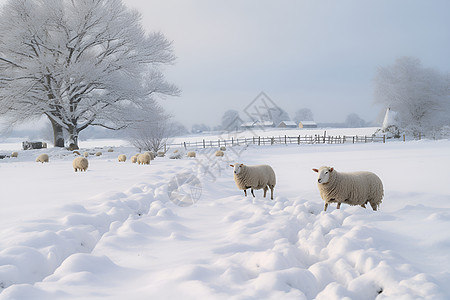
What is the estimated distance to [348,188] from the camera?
18.0ft

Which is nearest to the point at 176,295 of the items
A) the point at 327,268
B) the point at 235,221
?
the point at 327,268

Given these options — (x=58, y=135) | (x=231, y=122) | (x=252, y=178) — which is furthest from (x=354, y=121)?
(x=252, y=178)

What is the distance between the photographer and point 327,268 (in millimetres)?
3072

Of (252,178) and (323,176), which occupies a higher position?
(323,176)

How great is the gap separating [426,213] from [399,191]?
2.11m

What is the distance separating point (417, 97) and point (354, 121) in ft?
238

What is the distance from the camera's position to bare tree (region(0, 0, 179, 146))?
19.8 meters

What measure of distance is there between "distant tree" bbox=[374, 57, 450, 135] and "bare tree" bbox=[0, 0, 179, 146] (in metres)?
31.0

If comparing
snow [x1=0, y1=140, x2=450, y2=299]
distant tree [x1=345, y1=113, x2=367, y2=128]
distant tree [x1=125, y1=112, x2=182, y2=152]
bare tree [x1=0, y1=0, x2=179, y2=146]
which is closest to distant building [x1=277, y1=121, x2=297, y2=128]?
distant tree [x1=345, y1=113, x2=367, y2=128]

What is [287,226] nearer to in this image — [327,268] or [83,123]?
[327,268]

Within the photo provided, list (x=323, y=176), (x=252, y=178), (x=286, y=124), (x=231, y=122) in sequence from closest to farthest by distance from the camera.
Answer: (x=323, y=176) < (x=252, y=178) < (x=231, y=122) < (x=286, y=124)

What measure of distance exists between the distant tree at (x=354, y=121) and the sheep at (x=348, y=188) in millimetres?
105981

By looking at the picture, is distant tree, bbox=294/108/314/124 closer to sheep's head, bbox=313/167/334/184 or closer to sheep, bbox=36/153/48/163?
sheep, bbox=36/153/48/163

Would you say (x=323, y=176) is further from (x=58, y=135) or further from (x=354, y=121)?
(x=354, y=121)
